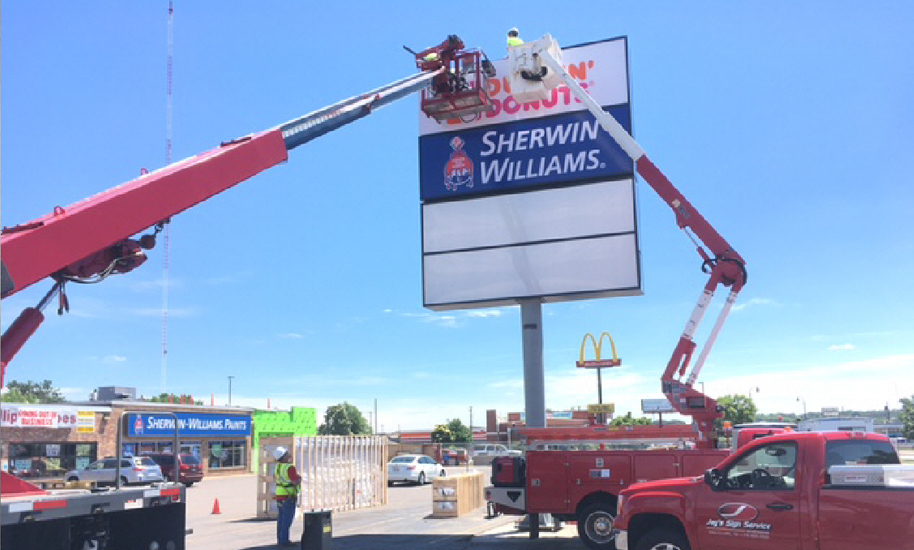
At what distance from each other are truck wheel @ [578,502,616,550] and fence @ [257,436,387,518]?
900 cm

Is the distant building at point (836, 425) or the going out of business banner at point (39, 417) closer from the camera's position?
the going out of business banner at point (39, 417)

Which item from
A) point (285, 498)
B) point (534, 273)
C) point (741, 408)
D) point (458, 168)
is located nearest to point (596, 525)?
point (285, 498)

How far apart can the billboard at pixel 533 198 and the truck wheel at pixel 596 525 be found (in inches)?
237

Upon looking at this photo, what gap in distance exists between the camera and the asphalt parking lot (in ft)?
51.0

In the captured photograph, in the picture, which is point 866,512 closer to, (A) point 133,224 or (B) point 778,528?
(B) point 778,528

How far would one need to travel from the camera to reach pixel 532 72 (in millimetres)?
20219

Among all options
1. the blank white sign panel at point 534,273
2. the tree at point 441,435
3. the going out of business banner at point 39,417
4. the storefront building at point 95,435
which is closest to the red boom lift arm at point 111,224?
the blank white sign panel at point 534,273

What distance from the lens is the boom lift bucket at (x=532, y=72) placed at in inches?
800

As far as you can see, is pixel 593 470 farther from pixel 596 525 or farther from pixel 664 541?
pixel 664 541

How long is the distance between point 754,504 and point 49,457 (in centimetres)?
3563

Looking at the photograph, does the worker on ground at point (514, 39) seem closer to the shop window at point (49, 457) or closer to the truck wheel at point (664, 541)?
the truck wheel at point (664, 541)

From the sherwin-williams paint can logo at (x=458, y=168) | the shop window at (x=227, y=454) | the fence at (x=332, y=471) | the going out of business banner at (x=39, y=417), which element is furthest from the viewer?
the shop window at (x=227, y=454)

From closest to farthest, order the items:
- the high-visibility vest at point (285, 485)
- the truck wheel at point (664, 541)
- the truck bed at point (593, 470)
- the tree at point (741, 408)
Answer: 1. the truck wheel at point (664, 541)
2. the truck bed at point (593, 470)
3. the high-visibility vest at point (285, 485)
4. the tree at point (741, 408)

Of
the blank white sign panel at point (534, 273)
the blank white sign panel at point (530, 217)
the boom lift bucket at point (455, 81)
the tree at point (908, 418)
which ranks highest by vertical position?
the boom lift bucket at point (455, 81)
